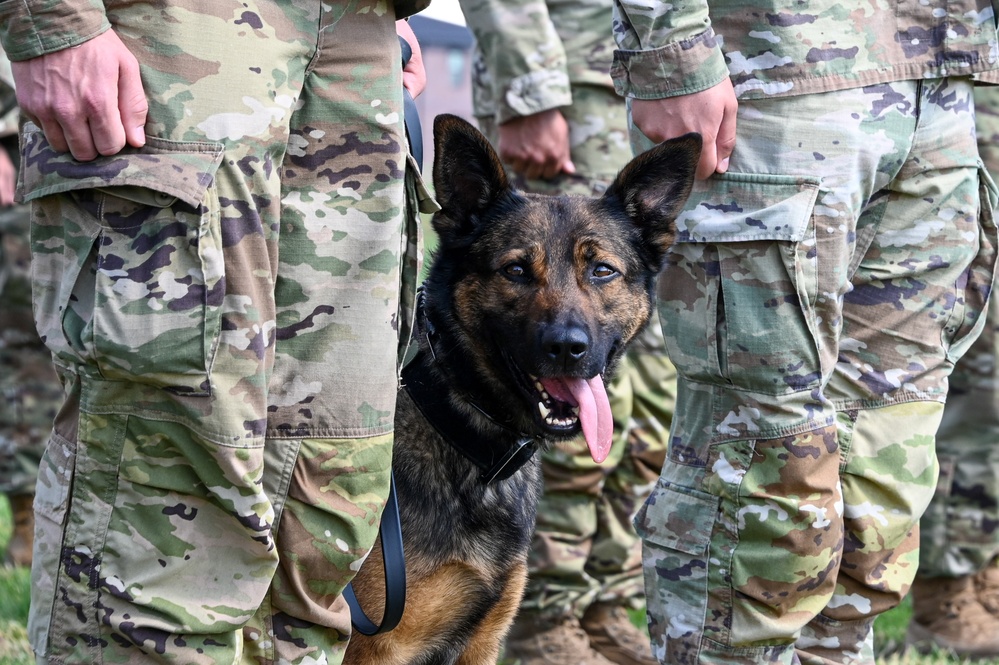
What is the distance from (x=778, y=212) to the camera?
2.31 m

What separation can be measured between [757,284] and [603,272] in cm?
66

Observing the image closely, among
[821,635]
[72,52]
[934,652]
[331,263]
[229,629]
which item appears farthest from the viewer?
[934,652]

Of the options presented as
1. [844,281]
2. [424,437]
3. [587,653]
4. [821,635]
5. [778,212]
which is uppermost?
[778,212]

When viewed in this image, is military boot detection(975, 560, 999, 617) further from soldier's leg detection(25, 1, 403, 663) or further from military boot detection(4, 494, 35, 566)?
military boot detection(4, 494, 35, 566)

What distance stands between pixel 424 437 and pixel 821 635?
3.91 feet

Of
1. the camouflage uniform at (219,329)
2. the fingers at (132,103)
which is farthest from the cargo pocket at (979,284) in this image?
the fingers at (132,103)

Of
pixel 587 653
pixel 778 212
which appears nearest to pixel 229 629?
pixel 778 212

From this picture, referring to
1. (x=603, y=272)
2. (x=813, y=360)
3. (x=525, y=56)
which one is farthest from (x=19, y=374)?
(x=813, y=360)

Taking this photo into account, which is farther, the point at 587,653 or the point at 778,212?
the point at 587,653

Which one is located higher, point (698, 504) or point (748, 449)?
point (748, 449)

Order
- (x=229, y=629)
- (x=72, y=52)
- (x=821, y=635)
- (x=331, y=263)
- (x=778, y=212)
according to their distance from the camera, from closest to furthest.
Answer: (x=72, y=52)
(x=229, y=629)
(x=331, y=263)
(x=778, y=212)
(x=821, y=635)

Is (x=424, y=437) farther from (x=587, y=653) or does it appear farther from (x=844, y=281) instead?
(x=587, y=653)

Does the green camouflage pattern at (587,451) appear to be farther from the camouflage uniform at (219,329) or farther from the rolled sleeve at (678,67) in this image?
the camouflage uniform at (219,329)

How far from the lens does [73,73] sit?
1.62 meters
